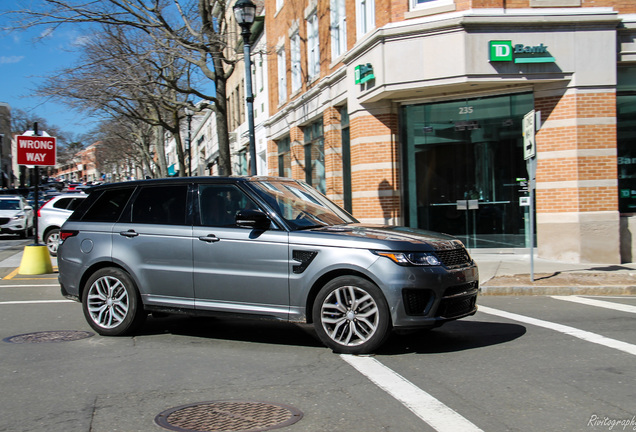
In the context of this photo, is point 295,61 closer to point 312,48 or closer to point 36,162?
point 312,48

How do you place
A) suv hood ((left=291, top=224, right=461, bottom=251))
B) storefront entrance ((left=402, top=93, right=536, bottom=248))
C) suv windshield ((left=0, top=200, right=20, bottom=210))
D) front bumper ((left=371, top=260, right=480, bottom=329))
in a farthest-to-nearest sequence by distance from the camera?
1. suv windshield ((left=0, top=200, right=20, bottom=210))
2. storefront entrance ((left=402, top=93, right=536, bottom=248))
3. suv hood ((left=291, top=224, right=461, bottom=251))
4. front bumper ((left=371, top=260, right=480, bottom=329))

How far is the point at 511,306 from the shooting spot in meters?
9.54

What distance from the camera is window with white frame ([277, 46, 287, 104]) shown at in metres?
26.2

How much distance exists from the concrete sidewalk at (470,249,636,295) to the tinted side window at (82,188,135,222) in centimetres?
608

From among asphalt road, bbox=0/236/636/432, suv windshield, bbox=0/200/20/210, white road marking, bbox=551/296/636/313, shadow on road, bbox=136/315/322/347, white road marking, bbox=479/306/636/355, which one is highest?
suv windshield, bbox=0/200/20/210

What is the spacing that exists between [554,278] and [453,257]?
6.04 metres

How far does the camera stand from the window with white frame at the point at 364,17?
1664cm

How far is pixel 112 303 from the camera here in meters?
7.43

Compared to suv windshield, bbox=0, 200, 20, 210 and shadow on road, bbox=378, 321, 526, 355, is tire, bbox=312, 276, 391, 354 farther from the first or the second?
suv windshield, bbox=0, 200, 20, 210

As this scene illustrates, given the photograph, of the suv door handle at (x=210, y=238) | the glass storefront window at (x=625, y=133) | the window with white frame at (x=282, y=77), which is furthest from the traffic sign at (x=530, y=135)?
the window with white frame at (x=282, y=77)

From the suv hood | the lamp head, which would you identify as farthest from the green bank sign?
the suv hood

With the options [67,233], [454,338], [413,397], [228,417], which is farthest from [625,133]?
[228,417]

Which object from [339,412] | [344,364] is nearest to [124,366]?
[344,364]

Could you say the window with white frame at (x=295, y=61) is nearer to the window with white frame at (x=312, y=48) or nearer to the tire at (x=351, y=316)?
the window with white frame at (x=312, y=48)
